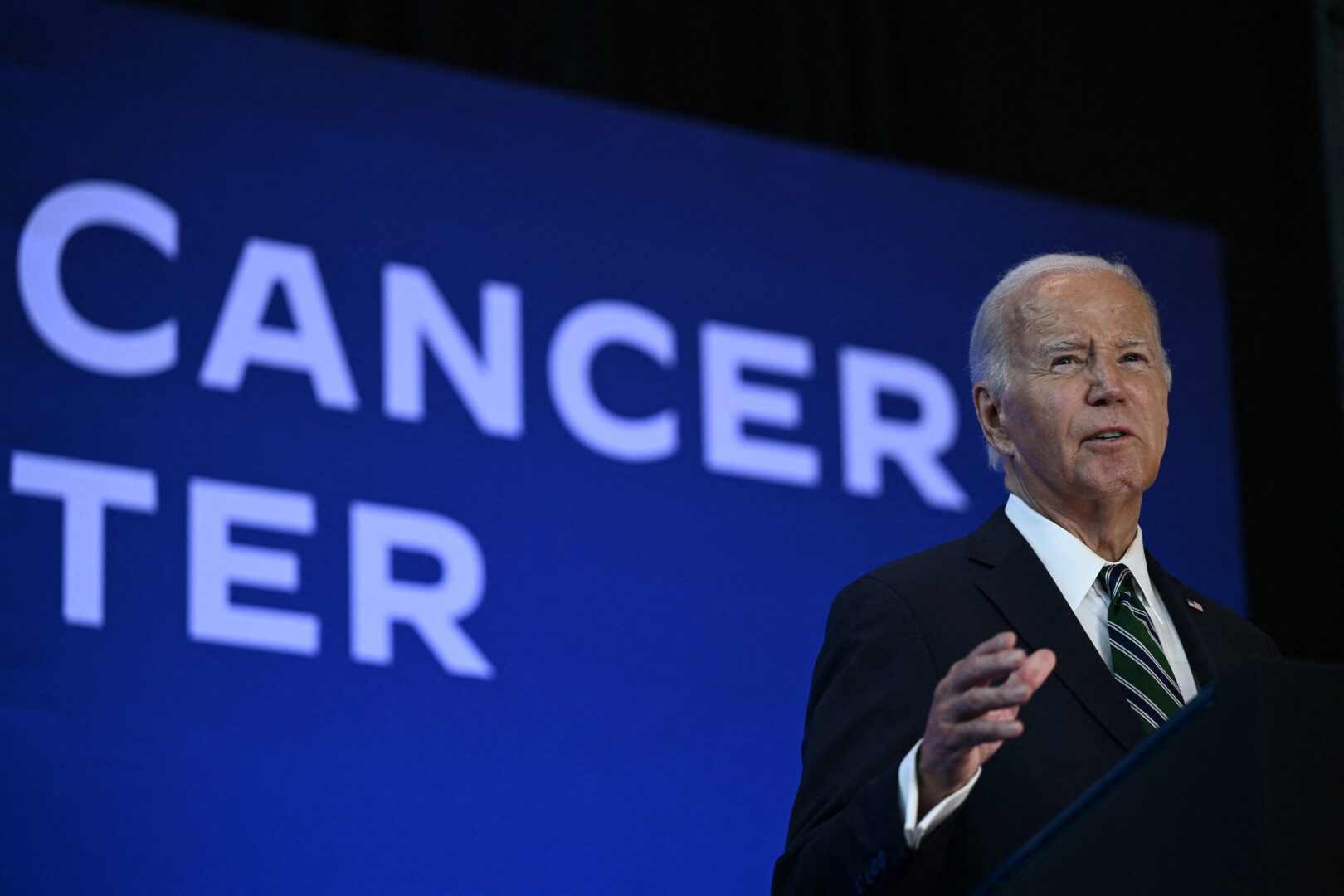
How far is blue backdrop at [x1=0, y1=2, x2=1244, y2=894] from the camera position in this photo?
3.06 m

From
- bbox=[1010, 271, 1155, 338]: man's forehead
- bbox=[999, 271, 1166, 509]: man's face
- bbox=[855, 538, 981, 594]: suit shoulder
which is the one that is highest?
bbox=[1010, 271, 1155, 338]: man's forehead

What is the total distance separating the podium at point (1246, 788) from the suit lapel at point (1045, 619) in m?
0.38

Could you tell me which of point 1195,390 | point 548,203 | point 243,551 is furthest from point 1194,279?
point 243,551

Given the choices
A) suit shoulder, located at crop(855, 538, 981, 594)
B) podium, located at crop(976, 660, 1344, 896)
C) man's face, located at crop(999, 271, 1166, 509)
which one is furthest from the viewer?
man's face, located at crop(999, 271, 1166, 509)

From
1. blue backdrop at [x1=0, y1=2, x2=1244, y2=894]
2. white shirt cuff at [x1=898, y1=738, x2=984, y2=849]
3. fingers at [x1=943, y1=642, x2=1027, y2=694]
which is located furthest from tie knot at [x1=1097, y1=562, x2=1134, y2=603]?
blue backdrop at [x1=0, y1=2, x2=1244, y2=894]

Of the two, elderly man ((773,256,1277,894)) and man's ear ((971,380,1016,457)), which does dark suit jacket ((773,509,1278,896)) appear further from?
man's ear ((971,380,1016,457))

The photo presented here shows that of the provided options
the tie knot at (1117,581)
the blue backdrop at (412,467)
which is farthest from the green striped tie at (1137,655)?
the blue backdrop at (412,467)

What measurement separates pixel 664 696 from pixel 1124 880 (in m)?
1.97

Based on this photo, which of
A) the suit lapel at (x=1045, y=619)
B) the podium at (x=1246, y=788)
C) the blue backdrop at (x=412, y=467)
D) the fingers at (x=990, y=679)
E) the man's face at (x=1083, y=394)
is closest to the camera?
the podium at (x=1246, y=788)

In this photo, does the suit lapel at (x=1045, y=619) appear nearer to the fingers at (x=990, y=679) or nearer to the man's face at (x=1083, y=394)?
the man's face at (x=1083, y=394)

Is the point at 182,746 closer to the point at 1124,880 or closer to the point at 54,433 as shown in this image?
the point at 54,433

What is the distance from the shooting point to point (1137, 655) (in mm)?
2000

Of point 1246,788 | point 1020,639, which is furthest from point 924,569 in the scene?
point 1246,788

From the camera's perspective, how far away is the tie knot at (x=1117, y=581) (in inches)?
82.3
